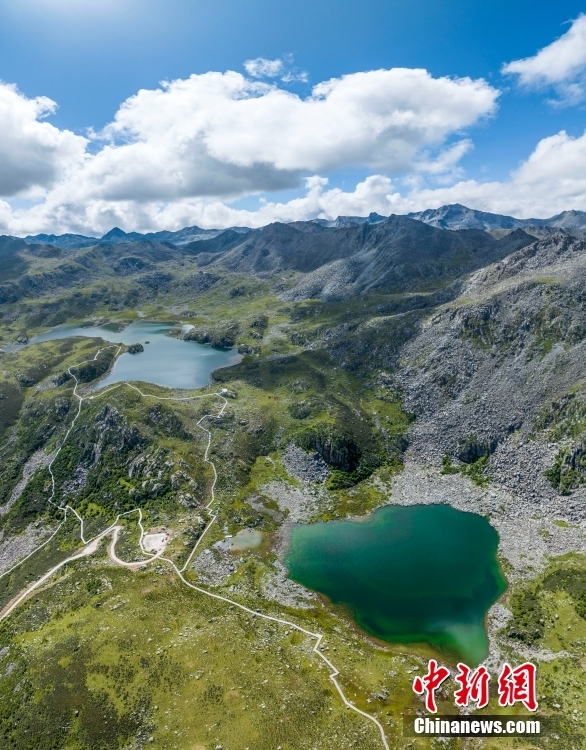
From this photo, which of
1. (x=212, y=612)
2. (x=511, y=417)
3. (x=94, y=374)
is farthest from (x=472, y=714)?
(x=94, y=374)

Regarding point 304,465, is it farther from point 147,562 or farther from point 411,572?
point 147,562

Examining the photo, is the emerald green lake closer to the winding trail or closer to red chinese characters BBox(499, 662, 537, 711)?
red chinese characters BBox(499, 662, 537, 711)

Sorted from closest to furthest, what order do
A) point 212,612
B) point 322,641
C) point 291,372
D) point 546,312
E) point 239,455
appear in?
point 322,641 → point 212,612 → point 239,455 → point 546,312 → point 291,372

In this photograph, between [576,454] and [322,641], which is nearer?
[322,641]

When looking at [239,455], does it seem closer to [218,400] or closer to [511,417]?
[218,400]

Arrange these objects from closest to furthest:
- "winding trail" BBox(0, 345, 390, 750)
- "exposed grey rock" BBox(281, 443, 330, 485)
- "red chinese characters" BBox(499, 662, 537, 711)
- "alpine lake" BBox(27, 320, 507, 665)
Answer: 1. "red chinese characters" BBox(499, 662, 537, 711)
2. "winding trail" BBox(0, 345, 390, 750)
3. "alpine lake" BBox(27, 320, 507, 665)
4. "exposed grey rock" BBox(281, 443, 330, 485)

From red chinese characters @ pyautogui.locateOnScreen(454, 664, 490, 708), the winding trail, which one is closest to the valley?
the winding trail

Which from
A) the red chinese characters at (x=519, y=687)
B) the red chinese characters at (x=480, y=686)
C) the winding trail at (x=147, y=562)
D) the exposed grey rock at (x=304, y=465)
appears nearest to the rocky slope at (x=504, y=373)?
the exposed grey rock at (x=304, y=465)
